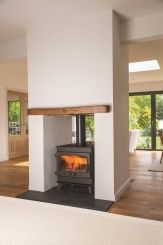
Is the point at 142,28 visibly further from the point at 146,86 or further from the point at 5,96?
the point at 146,86

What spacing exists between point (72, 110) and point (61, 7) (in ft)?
4.55

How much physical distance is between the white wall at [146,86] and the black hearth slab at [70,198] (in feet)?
20.9

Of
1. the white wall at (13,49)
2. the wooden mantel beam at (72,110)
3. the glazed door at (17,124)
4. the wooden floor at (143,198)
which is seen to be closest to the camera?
the wooden floor at (143,198)

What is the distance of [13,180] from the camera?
4.39m

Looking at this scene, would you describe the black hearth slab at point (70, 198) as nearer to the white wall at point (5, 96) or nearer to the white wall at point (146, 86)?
the white wall at point (5, 96)

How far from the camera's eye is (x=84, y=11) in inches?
129

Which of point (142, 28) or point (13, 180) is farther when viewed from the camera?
point (13, 180)

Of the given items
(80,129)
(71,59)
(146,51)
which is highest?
(146,51)

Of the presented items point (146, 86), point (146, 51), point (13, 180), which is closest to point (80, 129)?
point (13, 180)

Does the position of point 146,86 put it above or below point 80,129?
above

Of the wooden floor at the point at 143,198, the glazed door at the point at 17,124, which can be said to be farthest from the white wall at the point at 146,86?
the wooden floor at the point at 143,198

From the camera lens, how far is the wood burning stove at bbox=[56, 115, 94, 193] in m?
3.41

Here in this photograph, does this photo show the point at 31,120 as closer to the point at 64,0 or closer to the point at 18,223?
the point at 64,0

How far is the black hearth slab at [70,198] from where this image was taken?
2.98m
